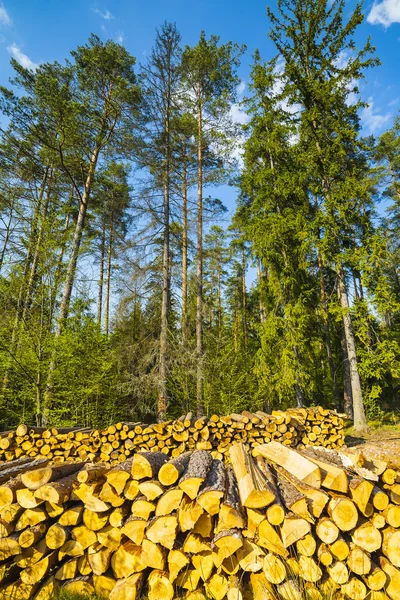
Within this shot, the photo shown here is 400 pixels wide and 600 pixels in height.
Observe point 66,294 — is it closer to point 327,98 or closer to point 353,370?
point 353,370

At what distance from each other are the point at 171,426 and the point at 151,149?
35.2 feet

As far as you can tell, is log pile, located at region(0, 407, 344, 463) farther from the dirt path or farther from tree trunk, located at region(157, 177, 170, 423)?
tree trunk, located at region(157, 177, 170, 423)

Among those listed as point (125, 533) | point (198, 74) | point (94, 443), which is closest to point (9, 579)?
point (125, 533)

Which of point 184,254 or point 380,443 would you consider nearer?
point 380,443

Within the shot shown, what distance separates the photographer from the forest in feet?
27.2

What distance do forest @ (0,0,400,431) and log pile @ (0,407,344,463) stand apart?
147cm

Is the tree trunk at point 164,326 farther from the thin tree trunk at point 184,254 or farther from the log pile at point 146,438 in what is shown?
the log pile at point 146,438

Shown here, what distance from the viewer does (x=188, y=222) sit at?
12.2 meters

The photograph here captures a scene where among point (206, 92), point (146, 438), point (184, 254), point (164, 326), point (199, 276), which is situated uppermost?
point (206, 92)

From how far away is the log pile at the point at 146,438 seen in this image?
17.5ft

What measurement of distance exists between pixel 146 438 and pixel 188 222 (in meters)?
9.09

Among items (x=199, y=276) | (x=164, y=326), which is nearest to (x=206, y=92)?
(x=199, y=276)

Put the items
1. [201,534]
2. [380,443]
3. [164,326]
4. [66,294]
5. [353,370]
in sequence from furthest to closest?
[353,370], [164,326], [66,294], [380,443], [201,534]

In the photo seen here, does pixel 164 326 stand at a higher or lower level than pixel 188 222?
lower
